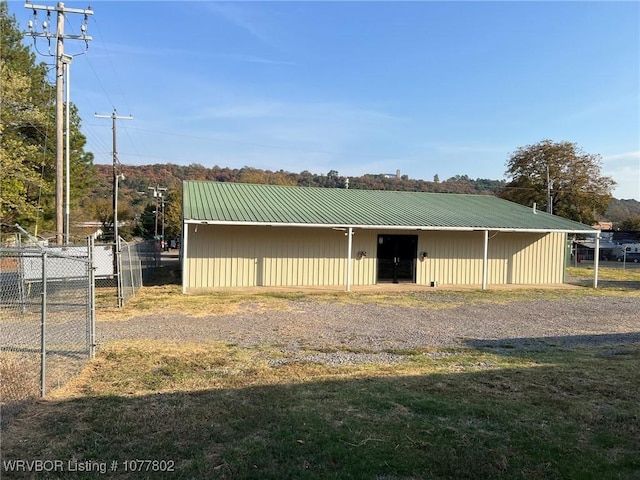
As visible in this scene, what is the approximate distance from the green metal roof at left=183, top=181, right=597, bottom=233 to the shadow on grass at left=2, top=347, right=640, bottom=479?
10748 millimetres

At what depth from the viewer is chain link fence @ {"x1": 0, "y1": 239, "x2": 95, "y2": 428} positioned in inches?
192

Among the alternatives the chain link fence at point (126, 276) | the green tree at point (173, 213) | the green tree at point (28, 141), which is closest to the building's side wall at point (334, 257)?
the chain link fence at point (126, 276)

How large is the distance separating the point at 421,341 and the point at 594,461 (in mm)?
4908

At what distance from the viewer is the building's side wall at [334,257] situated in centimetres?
1664

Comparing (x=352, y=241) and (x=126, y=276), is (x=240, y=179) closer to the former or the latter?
(x=352, y=241)

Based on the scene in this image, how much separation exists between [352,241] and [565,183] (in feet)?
128

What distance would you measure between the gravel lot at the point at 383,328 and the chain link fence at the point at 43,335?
791 millimetres

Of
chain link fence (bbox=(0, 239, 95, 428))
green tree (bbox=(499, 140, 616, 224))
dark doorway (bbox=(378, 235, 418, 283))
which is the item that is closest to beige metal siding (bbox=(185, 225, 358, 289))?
dark doorway (bbox=(378, 235, 418, 283))

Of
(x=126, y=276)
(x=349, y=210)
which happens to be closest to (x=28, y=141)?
(x=126, y=276)

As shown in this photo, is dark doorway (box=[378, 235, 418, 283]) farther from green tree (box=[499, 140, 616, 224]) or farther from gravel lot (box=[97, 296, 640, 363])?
green tree (box=[499, 140, 616, 224])

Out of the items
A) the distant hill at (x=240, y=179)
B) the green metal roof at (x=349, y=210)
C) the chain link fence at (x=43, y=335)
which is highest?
the distant hill at (x=240, y=179)

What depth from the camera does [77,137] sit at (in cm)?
3462

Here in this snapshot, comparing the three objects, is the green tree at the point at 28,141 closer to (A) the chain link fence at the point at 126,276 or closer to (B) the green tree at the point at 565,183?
(A) the chain link fence at the point at 126,276

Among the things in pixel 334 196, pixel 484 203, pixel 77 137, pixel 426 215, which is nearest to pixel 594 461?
pixel 426 215
